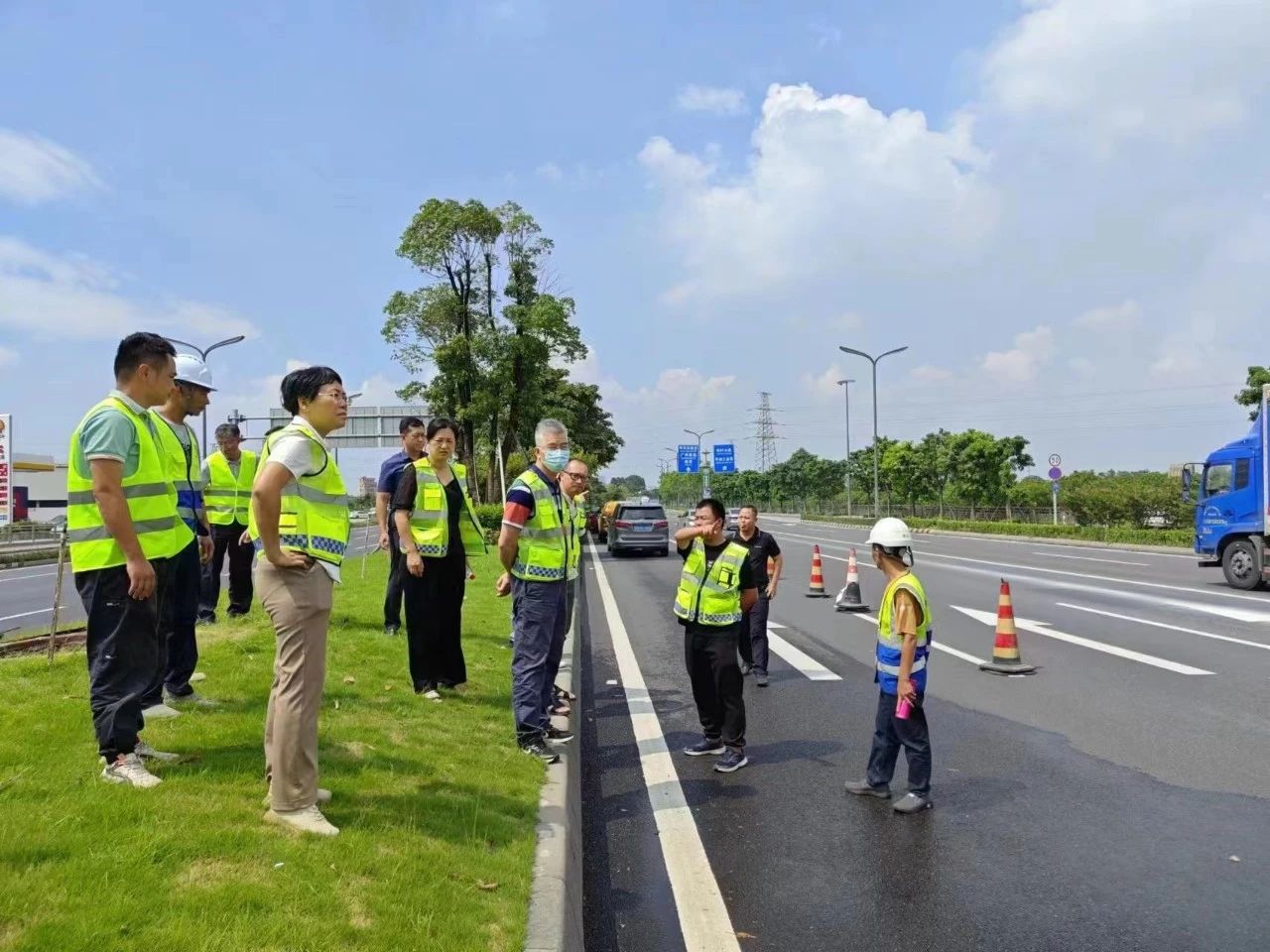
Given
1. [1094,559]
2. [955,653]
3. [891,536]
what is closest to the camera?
[891,536]

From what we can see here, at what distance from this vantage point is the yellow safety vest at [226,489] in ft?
25.2

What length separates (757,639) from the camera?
26.7 feet

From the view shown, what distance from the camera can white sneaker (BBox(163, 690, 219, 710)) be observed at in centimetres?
512

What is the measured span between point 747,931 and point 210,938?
196 centimetres

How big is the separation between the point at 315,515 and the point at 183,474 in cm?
199

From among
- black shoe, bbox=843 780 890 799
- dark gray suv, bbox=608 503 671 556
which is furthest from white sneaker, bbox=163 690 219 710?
dark gray suv, bbox=608 503 671 556

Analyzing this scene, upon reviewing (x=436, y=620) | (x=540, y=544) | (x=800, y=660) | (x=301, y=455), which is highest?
(x=301, y=455)

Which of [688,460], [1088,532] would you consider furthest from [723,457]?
[1088,532]

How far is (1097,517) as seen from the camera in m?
36.5

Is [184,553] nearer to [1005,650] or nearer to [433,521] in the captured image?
[433,521]

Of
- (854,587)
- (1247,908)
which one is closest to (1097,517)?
(854,587)

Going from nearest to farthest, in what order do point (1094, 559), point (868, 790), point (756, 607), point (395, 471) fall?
point (868, 790) < point (395, 471) < point (756, 607) < point (1094, 559)

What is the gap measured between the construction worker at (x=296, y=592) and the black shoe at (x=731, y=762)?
2.64 m

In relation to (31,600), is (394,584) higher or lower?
higher
